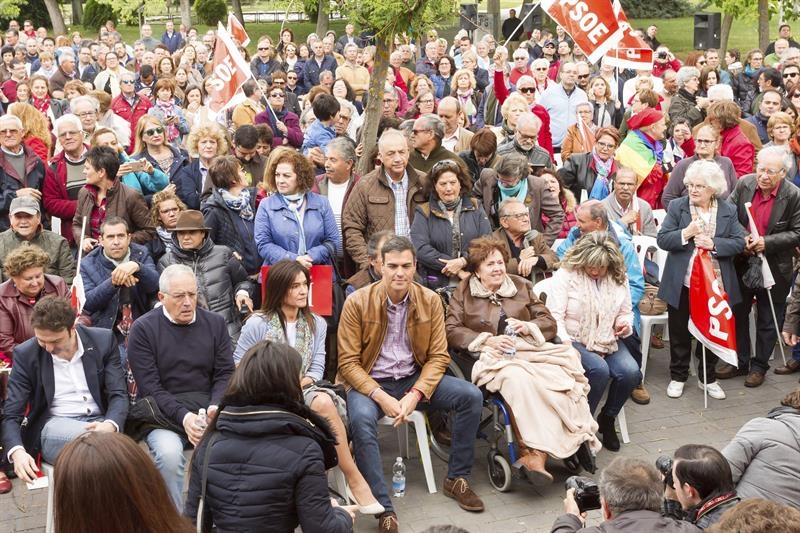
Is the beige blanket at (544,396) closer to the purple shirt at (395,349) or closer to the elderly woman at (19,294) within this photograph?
the purple shirt at (395,349)

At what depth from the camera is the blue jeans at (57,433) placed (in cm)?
604

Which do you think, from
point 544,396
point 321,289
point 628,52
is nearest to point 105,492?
point 544,396

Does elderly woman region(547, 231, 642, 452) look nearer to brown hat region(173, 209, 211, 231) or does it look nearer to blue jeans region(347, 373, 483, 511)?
blue jeans region(347, 373, 483, 511)

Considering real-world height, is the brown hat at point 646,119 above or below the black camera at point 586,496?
above

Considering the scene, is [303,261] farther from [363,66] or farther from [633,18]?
[633,18]

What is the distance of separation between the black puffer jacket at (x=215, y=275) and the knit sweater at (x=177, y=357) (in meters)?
0.78

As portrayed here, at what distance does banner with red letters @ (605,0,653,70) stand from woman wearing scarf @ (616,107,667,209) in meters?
2.46

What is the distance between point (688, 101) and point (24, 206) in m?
8.75

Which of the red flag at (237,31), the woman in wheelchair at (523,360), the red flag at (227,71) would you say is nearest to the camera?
the woman in wheelchair at (523,360)

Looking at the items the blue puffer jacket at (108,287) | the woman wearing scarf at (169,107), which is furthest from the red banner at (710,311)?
the woman wearing scarf at (169,107)

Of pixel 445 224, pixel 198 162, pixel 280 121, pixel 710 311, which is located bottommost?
pixel 710 311

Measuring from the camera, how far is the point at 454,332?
7.14 meters

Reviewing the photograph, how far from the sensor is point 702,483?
16.5 feet

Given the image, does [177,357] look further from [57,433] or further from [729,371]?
[729,371]
